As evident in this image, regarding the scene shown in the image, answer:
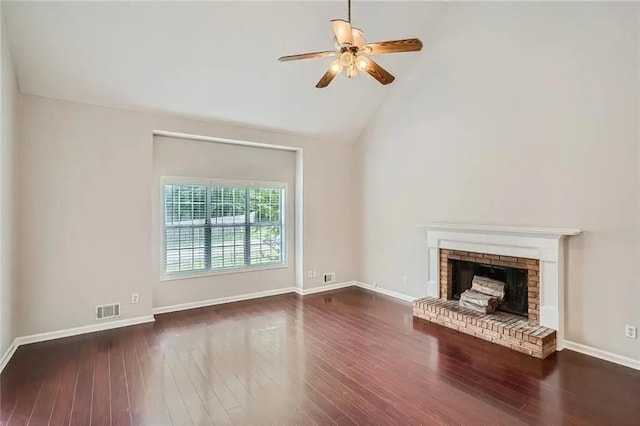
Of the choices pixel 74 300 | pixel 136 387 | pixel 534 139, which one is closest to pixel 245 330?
pixel 136 387

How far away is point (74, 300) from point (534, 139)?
5810 millimetres

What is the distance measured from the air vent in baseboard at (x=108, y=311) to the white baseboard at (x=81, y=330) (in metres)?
0.09

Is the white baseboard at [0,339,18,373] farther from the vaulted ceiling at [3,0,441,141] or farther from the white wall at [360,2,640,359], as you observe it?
the white wall at [360,2,640,359]

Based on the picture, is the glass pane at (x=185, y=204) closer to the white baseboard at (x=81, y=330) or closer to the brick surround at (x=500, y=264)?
the white baseboard at (x=81, y=330)

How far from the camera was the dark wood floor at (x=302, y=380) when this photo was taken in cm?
247

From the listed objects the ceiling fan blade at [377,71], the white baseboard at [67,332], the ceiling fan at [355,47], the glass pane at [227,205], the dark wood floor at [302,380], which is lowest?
the dark wood floor at [302,380]

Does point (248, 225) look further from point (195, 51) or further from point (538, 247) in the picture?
point (538, 247)

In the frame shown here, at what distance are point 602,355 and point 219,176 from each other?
530 cm

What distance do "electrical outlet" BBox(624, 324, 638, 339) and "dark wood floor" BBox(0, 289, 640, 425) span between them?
1.08ft

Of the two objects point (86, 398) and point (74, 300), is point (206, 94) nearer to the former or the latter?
point (74, 300)

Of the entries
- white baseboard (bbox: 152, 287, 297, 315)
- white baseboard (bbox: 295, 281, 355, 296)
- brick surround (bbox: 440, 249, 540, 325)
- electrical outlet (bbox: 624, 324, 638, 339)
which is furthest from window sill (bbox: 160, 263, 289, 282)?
electrical outlet (bbox: 624, 324, 638, 339)

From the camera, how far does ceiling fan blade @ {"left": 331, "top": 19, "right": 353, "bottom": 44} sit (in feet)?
8.30

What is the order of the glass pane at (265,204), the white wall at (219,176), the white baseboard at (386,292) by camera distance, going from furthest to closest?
1. the glass pane at (265,204)
2. the white baseboard at (386,292)
3. the white wall at (219,176)

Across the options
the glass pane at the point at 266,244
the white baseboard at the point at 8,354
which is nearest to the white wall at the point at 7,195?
the white baseboard at the point at 8,354
